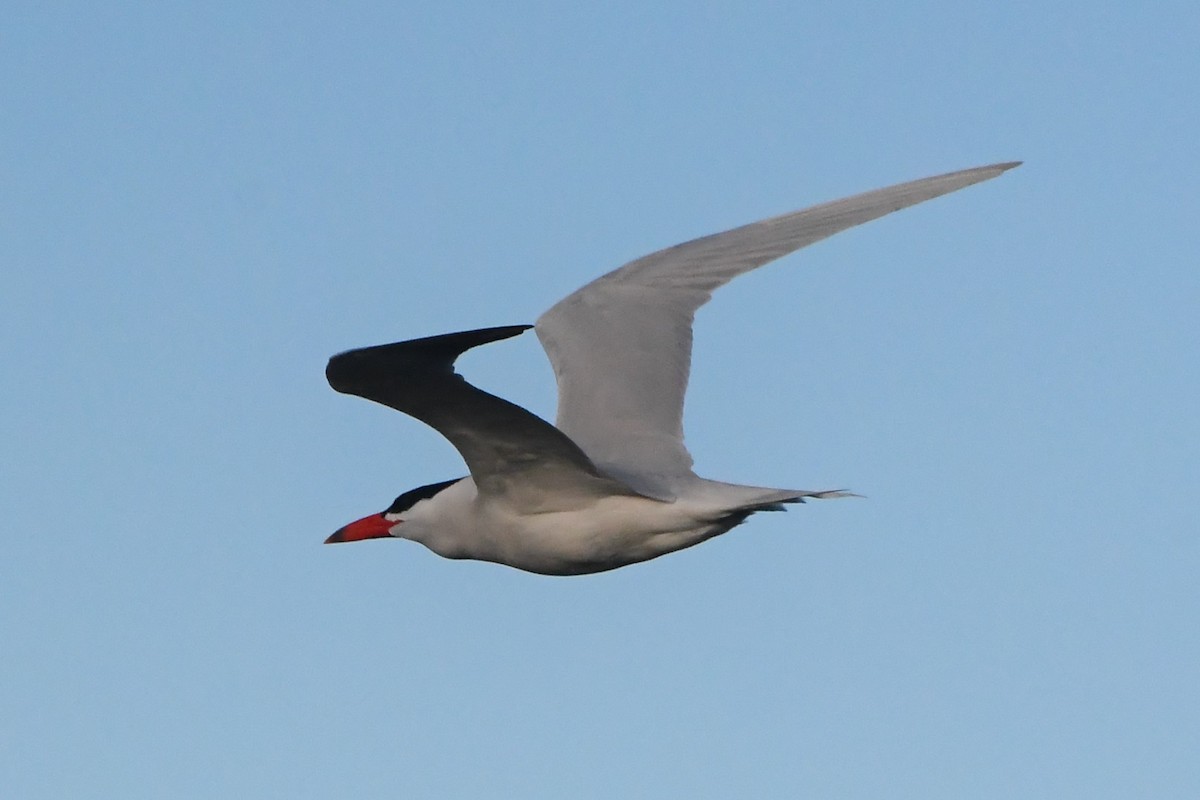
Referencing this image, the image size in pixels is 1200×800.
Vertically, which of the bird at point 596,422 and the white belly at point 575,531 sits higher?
the bird at point 596,422

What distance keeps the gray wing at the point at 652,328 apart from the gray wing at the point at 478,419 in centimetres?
40

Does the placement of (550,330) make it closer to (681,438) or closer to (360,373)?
(681,438)

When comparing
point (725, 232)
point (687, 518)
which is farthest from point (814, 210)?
point (687, 518)

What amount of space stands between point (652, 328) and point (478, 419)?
7.73 feet

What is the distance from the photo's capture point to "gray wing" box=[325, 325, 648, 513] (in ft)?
19.8

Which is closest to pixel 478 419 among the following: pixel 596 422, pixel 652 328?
pixel 596 422

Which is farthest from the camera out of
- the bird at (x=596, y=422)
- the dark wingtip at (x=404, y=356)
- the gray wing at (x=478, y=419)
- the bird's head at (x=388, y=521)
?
the bird's head at (x=388, y=521)

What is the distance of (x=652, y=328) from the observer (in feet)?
29.9

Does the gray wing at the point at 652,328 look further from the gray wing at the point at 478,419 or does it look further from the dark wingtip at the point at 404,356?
the dark wingtip at the point at 404,356

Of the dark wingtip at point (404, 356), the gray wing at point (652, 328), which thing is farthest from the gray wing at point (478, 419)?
the gray wing at point (652, 328)

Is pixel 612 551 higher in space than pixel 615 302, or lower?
lower

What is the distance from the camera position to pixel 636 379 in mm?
8836

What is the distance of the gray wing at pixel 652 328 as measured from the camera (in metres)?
8.44

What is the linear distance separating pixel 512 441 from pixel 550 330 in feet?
6.61
